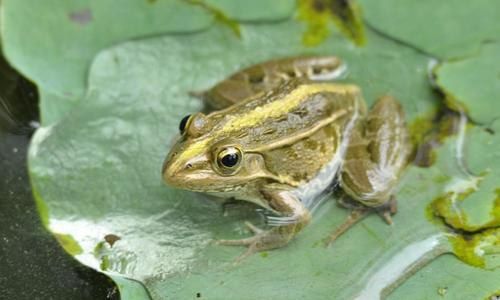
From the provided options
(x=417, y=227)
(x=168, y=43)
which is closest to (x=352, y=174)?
(x=417, y=227)

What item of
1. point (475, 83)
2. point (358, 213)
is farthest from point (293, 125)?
point (475, 83)

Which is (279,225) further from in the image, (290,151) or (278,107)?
(278,107)

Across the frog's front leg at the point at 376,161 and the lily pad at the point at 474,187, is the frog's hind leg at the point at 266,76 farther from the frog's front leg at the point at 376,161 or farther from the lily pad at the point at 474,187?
the lily pad at the point at 474,187

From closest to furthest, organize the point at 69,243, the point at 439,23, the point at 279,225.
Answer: the point at 69,243 → the point at 279,225 → the point at 439,23

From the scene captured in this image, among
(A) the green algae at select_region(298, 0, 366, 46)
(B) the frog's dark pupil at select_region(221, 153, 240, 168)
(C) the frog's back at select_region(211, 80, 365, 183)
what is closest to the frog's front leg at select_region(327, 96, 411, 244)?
(C) the frog's back at select_region(211, 80, 365, 183)

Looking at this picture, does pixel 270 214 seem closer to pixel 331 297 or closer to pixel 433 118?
pixel 331 297

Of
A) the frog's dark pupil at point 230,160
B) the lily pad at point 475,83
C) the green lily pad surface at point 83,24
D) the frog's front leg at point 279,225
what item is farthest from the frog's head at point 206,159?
the lily pad at point 475,83
